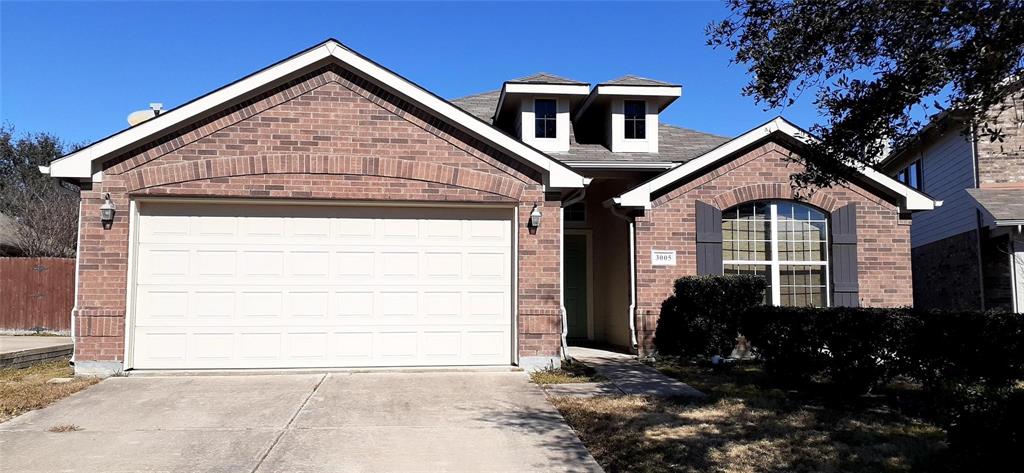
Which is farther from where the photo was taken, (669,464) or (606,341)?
(606,341)

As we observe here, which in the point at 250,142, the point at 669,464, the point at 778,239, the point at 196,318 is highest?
the point at 250,142

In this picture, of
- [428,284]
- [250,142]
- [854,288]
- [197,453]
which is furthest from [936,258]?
[197,453]

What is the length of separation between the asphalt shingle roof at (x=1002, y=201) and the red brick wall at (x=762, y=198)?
3105 mm

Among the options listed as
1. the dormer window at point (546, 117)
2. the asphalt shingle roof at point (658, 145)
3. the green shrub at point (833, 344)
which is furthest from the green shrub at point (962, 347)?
the dormer window at point (546, 117)

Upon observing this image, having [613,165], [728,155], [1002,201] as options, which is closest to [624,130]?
[613,165]

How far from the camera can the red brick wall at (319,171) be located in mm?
9312

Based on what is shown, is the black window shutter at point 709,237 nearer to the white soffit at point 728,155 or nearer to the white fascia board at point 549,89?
the white soffit at point 728,155

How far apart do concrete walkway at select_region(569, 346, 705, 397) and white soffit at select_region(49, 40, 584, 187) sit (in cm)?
275

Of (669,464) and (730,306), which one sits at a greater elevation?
(730,306)

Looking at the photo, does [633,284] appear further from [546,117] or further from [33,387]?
[33,387]

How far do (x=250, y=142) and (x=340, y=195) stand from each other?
1431 mm

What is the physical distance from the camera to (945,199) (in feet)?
56.6

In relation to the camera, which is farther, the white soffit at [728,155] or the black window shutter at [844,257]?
the black window shutter at [844,257]

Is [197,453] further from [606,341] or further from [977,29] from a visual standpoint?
[606,341]
